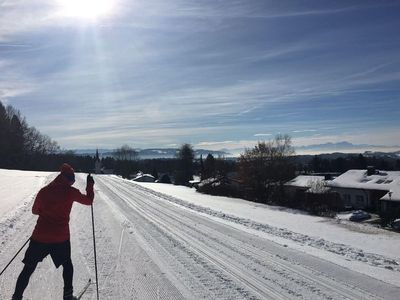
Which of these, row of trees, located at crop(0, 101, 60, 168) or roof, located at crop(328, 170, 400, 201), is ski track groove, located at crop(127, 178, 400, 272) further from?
row of trees, located at crop(0, 101, 60, 168)

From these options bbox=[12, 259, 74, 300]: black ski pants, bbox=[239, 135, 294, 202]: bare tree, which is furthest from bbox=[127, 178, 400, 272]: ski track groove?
bbox=[239, 135, 294, 202]: bare tree

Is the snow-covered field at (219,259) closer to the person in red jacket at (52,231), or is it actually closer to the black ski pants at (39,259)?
the black ski pants at (39,259)

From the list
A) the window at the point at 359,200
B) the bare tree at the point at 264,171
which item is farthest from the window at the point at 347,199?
the bare tree at the point at 264,171

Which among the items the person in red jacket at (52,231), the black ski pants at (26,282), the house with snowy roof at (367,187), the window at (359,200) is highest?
the person in red jacket at (52,231)

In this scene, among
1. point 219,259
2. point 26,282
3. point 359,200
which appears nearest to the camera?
point 26,282

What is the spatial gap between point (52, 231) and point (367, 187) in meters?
61.8

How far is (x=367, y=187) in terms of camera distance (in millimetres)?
62188

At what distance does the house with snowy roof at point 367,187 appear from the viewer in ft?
190

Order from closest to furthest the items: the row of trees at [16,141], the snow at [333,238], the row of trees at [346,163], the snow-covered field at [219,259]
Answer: the snow-covered field at [219,259]
the snow at [333,238]
the row of trees at [16,141]
the row of trees at [346,163]

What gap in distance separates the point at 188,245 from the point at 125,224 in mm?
4325

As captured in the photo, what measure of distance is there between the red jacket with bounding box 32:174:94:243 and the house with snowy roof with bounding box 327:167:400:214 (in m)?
52.1

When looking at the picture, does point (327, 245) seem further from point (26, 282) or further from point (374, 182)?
point (374, 182)

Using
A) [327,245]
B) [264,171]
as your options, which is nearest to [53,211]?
[327,245]

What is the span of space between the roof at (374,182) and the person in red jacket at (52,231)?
5065 centimetres
